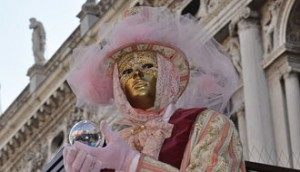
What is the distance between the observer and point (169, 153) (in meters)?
4.35

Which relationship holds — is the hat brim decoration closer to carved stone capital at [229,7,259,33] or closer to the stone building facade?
the stone building facade

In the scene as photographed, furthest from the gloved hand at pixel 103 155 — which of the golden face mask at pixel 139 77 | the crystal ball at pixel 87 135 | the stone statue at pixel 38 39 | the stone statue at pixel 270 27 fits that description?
the stone statue at pixel 38 39

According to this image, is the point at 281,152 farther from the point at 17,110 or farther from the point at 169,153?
the point at 17,110

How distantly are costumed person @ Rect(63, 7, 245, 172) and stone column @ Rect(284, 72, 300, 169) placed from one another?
8.73 m

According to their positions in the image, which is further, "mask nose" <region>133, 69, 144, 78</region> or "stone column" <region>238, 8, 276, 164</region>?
"stone column" <region>238, 8, 276, 164</region>

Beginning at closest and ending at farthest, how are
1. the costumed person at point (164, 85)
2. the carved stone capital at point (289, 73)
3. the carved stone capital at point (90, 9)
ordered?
1. the costumed person at point (164, 85)
2. the carved stone capital at point (289, 73)
3. the carved stone capital at point (90, 9)

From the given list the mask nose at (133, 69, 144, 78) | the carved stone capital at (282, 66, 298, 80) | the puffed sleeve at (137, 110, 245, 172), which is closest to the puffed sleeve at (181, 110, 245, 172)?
the puffed sleeve at (137, 110, 245, 172)

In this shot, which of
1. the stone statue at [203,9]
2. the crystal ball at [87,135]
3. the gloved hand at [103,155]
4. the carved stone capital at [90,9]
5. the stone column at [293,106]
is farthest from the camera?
the carved stone capital at [90,9]

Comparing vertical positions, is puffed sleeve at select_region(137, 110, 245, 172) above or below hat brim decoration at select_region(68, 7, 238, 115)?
below

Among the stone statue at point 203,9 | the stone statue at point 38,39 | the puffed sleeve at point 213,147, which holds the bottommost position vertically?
the puffed sleeve at point 213,147

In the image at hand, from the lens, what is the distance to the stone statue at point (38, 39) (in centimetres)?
2478

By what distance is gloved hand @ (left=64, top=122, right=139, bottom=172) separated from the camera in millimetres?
4121

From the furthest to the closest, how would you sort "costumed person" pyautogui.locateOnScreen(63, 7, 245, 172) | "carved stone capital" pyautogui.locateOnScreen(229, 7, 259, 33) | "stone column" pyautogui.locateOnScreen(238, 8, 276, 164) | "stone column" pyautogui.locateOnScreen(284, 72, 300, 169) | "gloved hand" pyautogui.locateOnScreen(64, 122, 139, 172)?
"carved stone capital" pyautogui.locateOnScreen(229, 7, 259, 33) → "stone column" pyautogui.locateOnScreen(238, 8, 276, 164) → "stone column" pyautogui.locateOnScreen(284, 72, 300, 169) → "costumed person" pyautogui.locateOnScreen(63, 7, 245, 172) → "gloved hand" pyautogui.locateOnScreen(64, 122, 139, 172)

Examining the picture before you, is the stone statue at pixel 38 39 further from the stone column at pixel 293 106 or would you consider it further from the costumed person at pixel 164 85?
the costumed person at pixel 164 85
